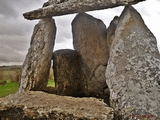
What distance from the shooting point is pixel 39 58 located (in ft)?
26.6

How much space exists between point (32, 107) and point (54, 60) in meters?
3.11

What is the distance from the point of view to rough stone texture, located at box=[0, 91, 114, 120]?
218 inches

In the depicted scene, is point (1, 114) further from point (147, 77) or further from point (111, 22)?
point (111, 22)

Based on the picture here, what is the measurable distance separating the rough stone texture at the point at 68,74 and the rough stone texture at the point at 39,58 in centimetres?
73

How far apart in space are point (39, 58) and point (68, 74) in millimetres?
1261

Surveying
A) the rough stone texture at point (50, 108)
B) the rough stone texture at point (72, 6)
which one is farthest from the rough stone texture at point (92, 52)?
the rough stone texture at point (50, 108)

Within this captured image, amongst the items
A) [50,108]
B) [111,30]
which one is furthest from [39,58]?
[50,108]

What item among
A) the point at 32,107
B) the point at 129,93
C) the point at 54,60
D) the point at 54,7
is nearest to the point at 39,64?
the point at 54,60

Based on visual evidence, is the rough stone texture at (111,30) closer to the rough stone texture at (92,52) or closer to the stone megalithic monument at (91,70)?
the stone megalithic monument at (91,70)

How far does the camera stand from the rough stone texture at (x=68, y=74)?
891 centimetres

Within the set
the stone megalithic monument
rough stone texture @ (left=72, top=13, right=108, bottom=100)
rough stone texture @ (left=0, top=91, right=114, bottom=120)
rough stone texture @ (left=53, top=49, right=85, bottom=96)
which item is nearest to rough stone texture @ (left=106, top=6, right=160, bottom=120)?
the stone megalithic monument

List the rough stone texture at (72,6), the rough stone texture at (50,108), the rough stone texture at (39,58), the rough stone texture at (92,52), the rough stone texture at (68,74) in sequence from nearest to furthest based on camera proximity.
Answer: the rough stone texture at (50,108) → the rough stone texture at (72,6) → the rough stone texture at (39,58) → the rough stone texture at (92,52) → the rough stone texture at (68,74)

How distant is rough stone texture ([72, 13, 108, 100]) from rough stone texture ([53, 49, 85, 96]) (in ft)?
0.69

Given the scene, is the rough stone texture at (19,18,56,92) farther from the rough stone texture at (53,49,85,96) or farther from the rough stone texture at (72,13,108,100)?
the rough stone texture at (72,13,108,100)
